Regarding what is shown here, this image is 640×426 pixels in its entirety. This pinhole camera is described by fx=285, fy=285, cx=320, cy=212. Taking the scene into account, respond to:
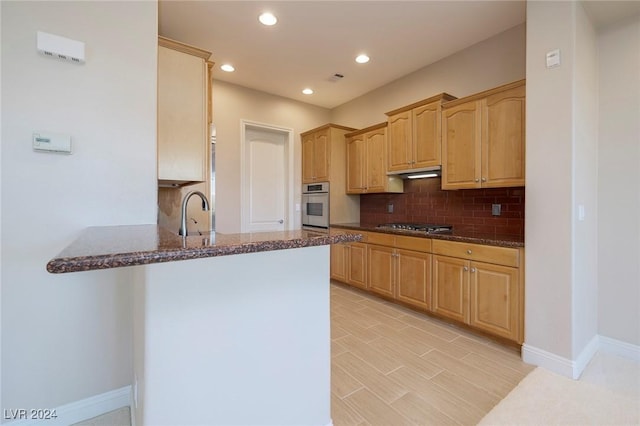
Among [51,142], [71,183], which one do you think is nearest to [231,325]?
[71,183]

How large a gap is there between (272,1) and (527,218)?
2.71m

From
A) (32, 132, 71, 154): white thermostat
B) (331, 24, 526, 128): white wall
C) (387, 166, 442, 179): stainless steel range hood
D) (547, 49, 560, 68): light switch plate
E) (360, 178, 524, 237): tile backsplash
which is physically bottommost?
(360, 178, 524, 237): tile backsplash

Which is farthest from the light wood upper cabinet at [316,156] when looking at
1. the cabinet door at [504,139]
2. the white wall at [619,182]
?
the white wall at [619,182]

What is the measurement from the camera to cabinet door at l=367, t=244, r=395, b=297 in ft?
10.9

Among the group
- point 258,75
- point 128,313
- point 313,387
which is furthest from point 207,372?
point 258,75

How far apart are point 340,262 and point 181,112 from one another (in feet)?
9.17

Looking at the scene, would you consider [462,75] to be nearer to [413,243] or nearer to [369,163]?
[369,163]

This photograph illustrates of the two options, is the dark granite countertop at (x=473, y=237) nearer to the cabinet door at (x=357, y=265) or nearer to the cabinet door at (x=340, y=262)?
the cabinet door at (x=357, y=265)

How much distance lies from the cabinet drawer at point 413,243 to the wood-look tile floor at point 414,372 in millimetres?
735

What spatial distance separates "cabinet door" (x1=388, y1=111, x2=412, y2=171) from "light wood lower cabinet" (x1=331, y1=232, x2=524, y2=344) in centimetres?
90

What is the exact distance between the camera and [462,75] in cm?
320

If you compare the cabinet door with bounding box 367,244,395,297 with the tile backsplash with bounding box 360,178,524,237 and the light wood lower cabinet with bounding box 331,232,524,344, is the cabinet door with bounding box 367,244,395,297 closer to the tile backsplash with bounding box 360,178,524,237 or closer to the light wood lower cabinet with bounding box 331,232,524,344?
the light wood lower cabinet with bounding box 331,232,524,344

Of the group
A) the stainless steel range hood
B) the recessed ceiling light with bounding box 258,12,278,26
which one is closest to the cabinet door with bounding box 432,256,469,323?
the stainless steel range hood

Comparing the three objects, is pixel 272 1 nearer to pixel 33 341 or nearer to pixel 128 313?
pixel 128 313
